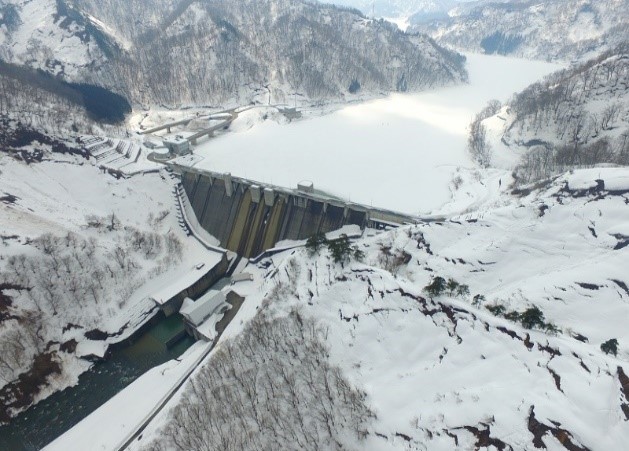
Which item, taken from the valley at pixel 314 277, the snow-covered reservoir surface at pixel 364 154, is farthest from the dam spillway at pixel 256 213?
the snow-covered reservoir surface at pixel 364 154

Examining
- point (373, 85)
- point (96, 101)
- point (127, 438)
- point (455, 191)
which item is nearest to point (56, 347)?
point (127, 438)

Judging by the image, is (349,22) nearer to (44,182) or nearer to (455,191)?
(455,191)

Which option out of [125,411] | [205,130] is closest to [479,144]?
[205,130]

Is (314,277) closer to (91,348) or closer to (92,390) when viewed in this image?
(92,390)

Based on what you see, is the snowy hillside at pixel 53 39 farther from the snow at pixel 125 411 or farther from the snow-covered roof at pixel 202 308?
the snow at pixel 125 411

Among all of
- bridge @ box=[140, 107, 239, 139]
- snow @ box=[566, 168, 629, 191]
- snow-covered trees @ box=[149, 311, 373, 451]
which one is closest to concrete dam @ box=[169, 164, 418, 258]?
snow @ box=[566, 168, 629, 191]
